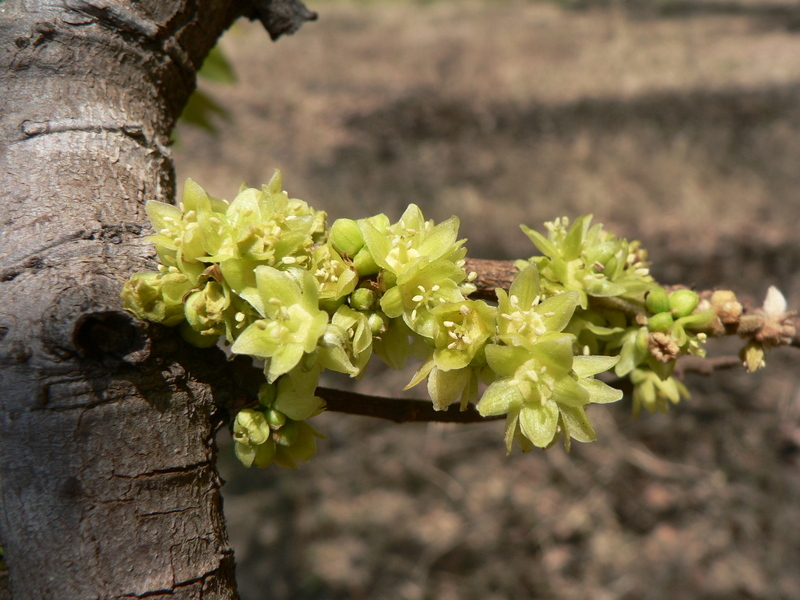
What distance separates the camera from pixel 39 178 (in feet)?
3.82

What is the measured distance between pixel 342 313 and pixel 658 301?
78cm

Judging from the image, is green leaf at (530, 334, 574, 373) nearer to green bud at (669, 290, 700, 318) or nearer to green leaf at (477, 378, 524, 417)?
green leaf at (477, 378, 524, 417)

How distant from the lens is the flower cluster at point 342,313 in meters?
1.11

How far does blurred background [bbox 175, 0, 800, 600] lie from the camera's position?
4543 millimetres

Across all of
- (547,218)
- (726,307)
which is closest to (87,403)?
(726,307)

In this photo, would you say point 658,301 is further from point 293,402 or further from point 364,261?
point 293,402

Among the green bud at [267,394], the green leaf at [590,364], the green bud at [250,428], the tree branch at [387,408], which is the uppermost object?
the green leaf at [590,364]

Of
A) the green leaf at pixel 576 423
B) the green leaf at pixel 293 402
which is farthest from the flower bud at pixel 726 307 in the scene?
the green leaf at pixel 293 402

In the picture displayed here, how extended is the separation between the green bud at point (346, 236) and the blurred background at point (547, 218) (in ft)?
4.73

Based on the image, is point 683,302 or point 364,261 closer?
point 364,261

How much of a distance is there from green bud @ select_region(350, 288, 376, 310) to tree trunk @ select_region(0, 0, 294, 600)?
322 millimetres

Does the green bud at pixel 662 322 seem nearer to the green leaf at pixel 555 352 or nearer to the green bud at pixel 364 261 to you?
the green leaf at pixel 555 352

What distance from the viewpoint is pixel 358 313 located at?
121 centimetres

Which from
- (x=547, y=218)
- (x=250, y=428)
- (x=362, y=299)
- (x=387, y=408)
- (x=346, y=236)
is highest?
(x=346, y=236)
